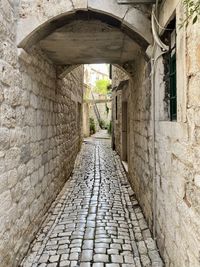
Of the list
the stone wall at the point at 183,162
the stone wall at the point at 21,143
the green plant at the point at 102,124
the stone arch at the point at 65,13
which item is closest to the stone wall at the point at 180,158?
the stone wall at the point at 183,162

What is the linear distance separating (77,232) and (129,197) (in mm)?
1785

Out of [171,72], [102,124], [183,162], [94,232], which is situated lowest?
[94,232]

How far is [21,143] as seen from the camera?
295 centimetres

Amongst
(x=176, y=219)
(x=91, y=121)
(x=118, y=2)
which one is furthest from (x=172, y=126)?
(x=91, y=121)

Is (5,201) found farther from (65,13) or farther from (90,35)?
(90,35)

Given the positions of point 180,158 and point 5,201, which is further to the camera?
point 5,201

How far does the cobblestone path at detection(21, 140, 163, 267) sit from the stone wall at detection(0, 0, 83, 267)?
227mm

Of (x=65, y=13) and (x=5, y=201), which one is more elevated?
(x=65, y=13)

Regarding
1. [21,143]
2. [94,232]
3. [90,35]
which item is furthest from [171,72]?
[94,232]

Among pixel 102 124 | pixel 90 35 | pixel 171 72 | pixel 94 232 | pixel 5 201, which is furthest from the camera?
pixel 102 124

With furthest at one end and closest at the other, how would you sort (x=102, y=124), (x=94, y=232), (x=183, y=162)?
(x=102, y=124) < (x=94, y=232) < (x=183, y=162)

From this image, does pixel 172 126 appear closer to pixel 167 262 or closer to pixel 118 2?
pixel 167 262

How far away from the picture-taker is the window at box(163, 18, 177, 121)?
2.61 metres

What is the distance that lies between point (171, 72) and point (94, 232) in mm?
2148
